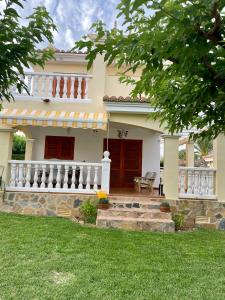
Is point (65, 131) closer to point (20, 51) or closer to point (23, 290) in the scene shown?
point (23, 290)

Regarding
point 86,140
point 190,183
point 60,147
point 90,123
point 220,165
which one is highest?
point 90,123

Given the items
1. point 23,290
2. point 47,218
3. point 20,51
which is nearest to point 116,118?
point 47,218

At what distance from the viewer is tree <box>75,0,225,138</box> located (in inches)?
149

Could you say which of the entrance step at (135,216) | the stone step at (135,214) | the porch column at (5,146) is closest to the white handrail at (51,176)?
the porch column at (5,146)

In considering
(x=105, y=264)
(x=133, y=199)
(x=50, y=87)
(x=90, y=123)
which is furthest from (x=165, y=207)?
(x=50, y=87)

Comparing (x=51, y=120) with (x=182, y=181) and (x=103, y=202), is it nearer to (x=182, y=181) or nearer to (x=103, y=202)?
(x=103, y=202)

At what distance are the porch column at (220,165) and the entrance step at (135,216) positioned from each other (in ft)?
12.8

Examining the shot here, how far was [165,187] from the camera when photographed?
16.9m

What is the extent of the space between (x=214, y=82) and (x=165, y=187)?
12.6m

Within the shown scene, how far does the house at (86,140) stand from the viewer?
55.5 ft

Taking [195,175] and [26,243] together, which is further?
[195,175]

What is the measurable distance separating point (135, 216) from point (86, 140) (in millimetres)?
10453

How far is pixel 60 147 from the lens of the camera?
78.3 feet

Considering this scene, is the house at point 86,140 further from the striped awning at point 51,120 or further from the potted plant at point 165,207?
the potted plant at point 165,207
